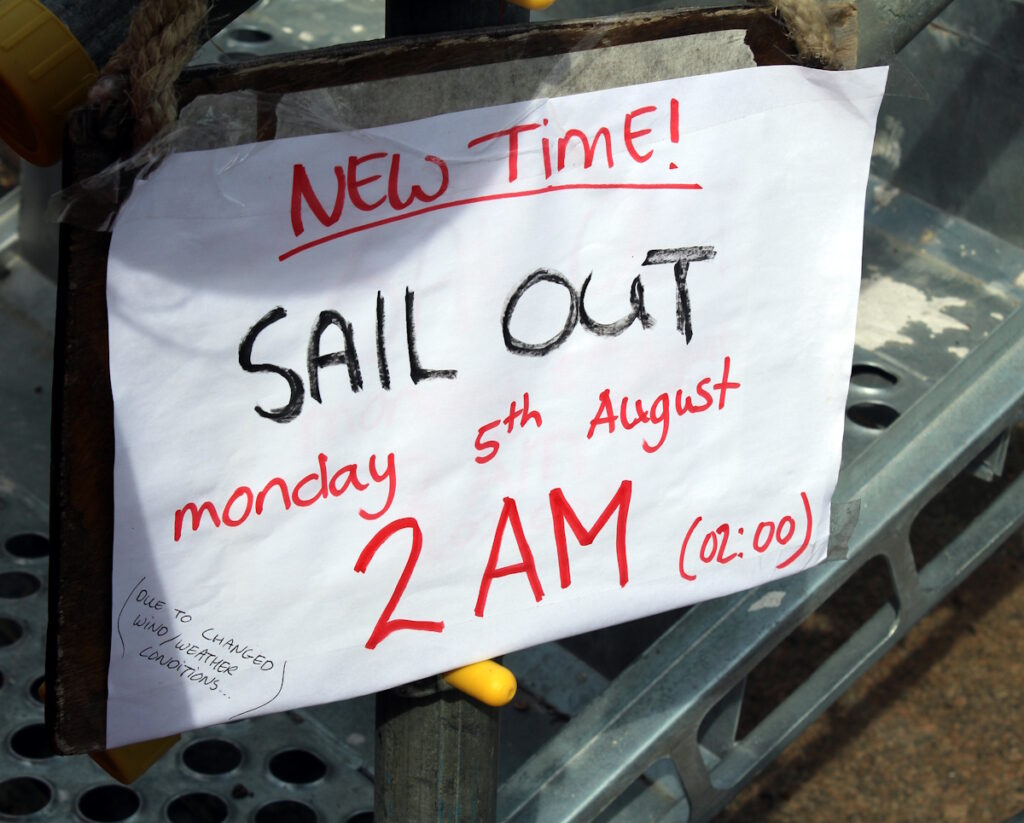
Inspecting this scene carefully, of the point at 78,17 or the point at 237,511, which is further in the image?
the point at 237,511

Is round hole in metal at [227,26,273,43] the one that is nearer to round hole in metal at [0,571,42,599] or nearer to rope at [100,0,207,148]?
round hole in metal at [0,571,42,599]

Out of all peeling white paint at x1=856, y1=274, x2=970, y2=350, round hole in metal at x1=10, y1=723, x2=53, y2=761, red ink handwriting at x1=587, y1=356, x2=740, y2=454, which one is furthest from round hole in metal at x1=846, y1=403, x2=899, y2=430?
round hole in metal at x1=10, y1=723, x2=53, y2=761

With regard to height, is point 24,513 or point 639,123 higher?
point 639,123

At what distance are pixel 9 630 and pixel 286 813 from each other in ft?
2.47

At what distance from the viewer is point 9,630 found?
285 centimetres

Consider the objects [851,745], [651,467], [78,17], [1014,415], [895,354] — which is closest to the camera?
[78,17]

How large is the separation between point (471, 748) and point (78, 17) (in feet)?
3.12

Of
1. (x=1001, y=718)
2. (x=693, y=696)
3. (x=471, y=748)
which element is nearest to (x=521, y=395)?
(x=471, y=748)

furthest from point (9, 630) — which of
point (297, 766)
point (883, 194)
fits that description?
point (883, 194)

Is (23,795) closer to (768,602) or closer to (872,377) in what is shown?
(768,602)

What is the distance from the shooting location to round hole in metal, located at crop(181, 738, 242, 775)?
2.60 meters

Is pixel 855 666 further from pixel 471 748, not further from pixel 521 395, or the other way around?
pixel 521 395

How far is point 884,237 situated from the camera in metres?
3.17

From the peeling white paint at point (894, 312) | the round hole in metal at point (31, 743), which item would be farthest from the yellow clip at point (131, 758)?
the peeling white paint at point (894, 312)
